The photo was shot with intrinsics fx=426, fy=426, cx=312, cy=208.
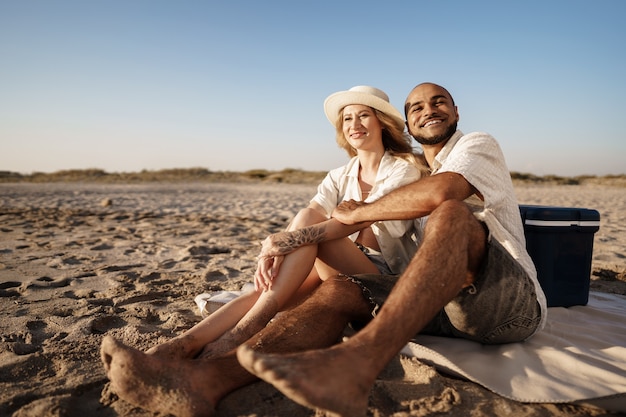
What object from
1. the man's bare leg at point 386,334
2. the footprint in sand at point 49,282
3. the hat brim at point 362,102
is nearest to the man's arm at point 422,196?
the man's bare leg at point 386,334

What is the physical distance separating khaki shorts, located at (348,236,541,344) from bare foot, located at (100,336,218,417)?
871 millimetres

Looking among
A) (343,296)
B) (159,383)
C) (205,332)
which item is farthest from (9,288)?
(343,296)

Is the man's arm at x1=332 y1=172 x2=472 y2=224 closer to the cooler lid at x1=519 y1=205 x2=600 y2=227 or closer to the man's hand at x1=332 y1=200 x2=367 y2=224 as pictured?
the man's hand at x1=332 y1=200 x2=367 y2=224

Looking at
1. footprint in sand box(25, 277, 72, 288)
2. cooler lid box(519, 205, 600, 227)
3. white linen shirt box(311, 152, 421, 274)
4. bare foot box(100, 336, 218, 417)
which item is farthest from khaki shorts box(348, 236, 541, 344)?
footprint in sand box(25, 277, 72, 288)

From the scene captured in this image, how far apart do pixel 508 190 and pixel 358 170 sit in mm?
1203

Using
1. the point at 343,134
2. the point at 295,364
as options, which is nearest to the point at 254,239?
the point at 343,134

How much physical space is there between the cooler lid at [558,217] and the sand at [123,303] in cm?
112

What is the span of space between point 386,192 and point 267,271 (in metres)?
0.87

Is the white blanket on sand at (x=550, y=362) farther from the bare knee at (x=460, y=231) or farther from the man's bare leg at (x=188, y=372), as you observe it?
the man's bare leg at (x=188, y=372)

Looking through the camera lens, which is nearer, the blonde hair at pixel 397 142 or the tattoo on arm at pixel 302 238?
the tattoo on arm at pixel 302 238

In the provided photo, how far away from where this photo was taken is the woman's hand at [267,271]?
2.13m

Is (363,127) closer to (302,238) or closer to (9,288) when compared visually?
(302,238)

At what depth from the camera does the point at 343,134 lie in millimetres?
3314

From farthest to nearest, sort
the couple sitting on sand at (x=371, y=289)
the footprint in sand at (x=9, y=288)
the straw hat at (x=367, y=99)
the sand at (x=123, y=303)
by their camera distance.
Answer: the footprint in sand at (x=9, y=288) < the straw hat at (x=367, y=99) < the sand at (x=123, y=303) < the couple sitting on sand at (x=371, y=289)
